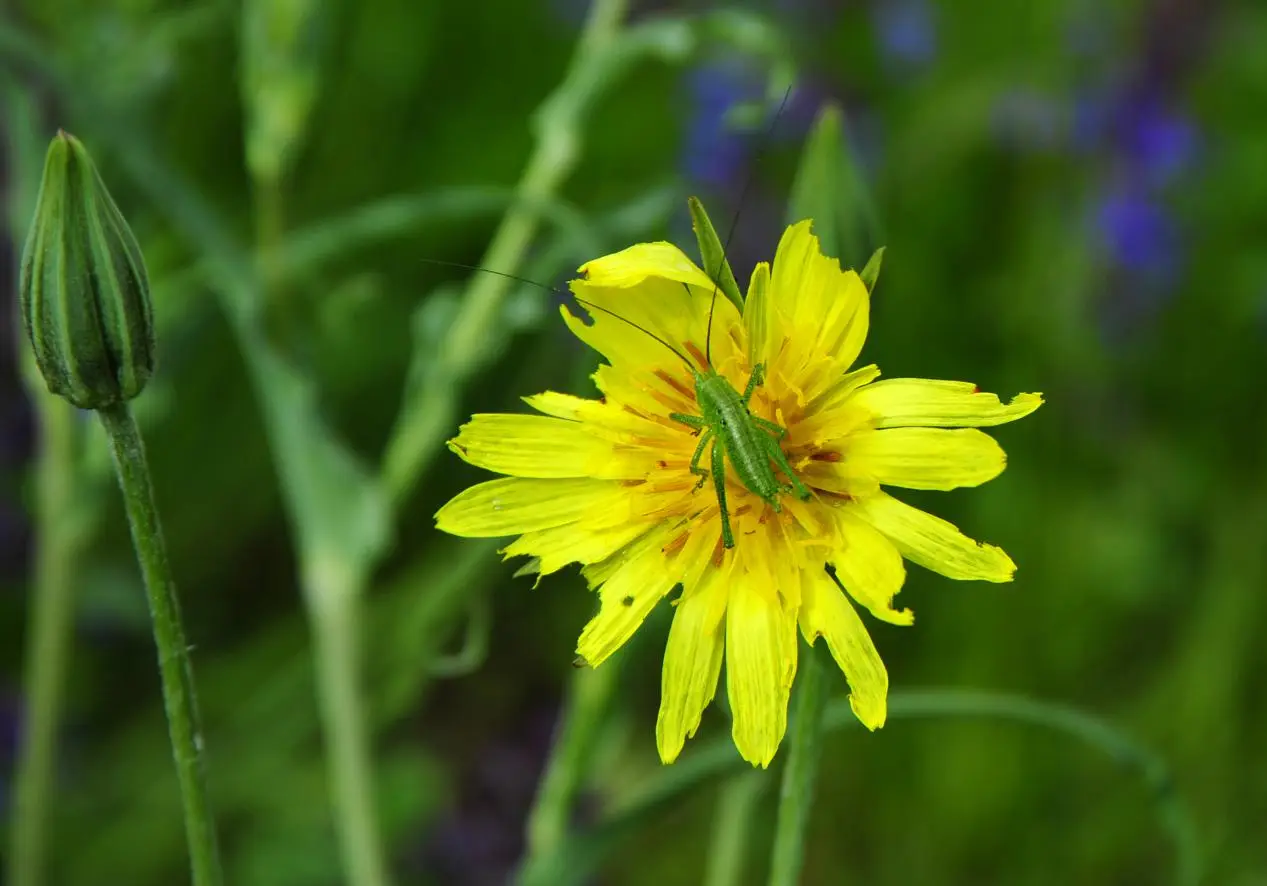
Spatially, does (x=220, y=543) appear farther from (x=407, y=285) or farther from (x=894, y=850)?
(x=894, y=850)

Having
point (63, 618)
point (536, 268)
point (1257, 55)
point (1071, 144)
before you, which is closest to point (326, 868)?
point (63, 618)

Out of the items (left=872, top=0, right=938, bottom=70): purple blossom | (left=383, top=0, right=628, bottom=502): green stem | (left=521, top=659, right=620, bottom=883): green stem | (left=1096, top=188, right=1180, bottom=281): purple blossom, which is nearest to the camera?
(left=521, top=659, right=620, bottom=883): green stem

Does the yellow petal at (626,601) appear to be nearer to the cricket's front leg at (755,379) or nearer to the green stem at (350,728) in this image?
the cricket's front leg at (755,379)

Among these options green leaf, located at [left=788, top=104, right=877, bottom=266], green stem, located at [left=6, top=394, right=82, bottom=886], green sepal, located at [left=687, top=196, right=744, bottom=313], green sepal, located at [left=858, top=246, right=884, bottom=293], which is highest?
green stem, located at [left=6, top=394, right=82, bottom=886]

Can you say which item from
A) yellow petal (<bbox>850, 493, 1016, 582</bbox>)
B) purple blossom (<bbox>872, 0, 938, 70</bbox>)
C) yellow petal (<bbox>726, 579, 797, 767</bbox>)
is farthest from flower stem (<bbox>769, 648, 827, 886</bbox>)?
purple blossom (<bbox>872, 0, 938, 70</bbox>)

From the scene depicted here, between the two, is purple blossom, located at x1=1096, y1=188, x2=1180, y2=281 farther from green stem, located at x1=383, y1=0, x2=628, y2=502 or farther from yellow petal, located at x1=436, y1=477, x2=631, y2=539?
yellow petal, located at x1=436, y1=477, x2=631, y2=539

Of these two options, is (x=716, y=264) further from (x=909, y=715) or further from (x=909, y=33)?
(x=909, y=33)
